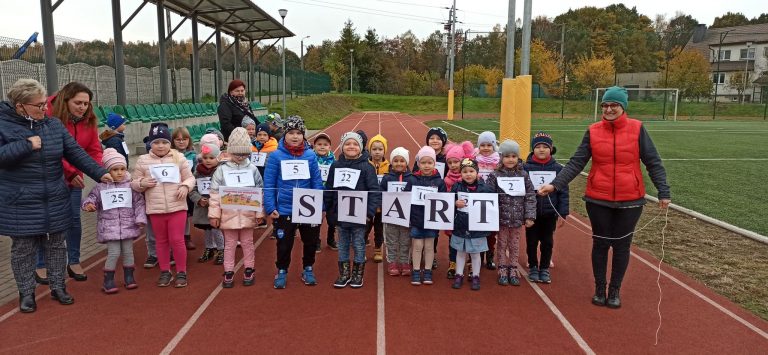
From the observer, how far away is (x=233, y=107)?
7641mm

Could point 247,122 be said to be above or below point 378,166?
above

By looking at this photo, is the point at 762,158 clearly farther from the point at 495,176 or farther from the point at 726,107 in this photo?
the point at 726,107

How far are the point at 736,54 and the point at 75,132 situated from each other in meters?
81.7

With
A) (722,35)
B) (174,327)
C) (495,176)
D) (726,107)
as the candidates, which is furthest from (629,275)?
(722,35)

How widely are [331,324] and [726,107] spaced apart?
52.9 meters

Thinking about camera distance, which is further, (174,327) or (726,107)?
(726,107)

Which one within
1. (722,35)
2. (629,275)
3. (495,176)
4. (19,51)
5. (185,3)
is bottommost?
(629,275)

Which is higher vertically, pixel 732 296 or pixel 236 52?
pixel 236 52

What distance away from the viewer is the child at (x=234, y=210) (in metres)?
5.35

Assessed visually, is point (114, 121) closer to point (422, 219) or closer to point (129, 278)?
point (129, 278)

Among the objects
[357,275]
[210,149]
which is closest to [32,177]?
[210,149]

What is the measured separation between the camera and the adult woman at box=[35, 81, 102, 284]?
5.05m

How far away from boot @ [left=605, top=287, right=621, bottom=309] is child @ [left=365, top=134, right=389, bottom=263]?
2.50m

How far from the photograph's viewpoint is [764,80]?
191 ft
